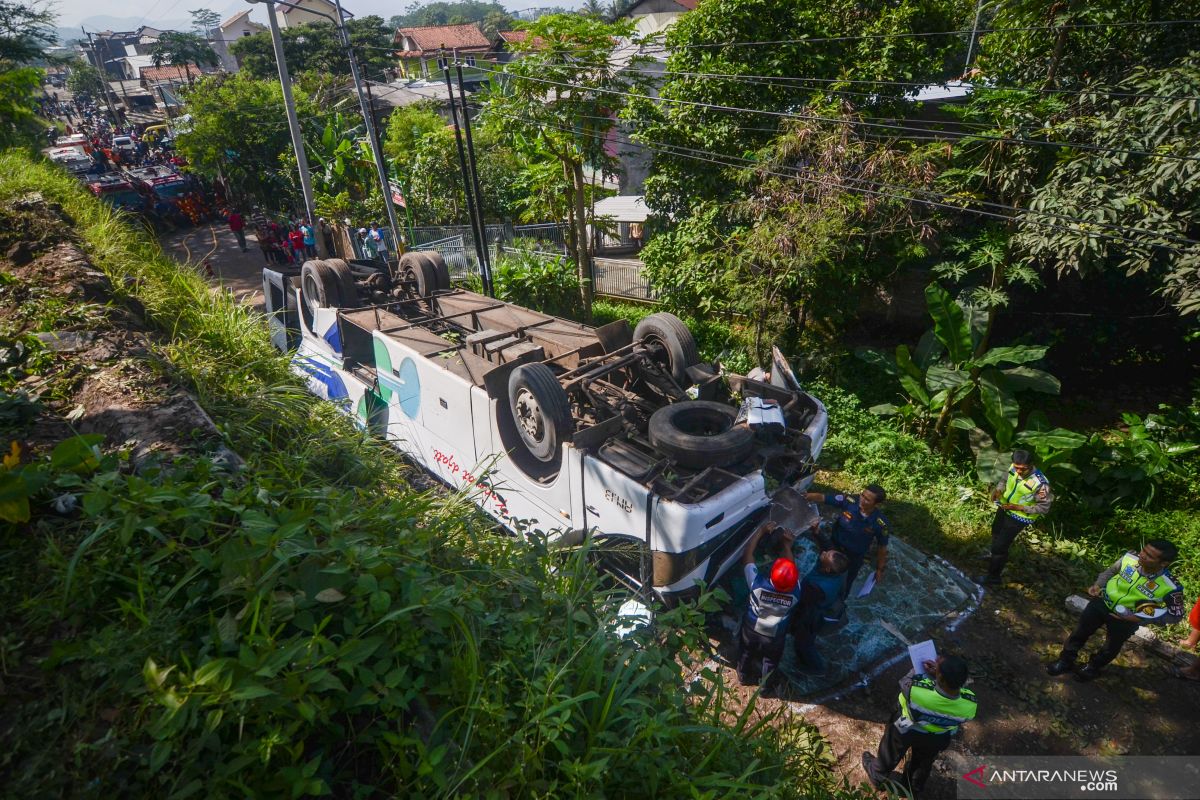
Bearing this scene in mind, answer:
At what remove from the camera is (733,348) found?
9.76 meters

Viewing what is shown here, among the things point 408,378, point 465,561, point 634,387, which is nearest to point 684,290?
point 634,387

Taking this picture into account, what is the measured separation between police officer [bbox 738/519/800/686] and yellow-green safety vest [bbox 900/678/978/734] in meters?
0.89

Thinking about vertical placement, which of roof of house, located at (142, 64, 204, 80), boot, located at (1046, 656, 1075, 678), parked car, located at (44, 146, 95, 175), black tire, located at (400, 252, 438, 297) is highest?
roof of house, located at (142, 64, 204, 80)

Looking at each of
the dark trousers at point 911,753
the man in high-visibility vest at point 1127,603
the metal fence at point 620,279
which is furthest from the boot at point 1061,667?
the metal fence at point 620,279

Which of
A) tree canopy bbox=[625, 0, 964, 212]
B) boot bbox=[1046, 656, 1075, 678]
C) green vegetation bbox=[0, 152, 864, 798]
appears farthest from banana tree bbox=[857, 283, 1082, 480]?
green vegetation bbox=[0, 152, 864, 798]

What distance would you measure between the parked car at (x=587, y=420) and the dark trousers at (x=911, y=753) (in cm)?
149

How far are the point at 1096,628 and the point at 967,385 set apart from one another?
9.96 feet

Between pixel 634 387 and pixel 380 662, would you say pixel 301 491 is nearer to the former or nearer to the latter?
pixel 380 662

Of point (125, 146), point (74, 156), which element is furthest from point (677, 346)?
point (125, 146)

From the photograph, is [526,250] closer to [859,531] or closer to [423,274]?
[423,274]

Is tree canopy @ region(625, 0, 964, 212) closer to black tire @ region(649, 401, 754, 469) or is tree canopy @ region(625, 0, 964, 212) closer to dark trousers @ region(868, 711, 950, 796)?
black tire @ region(649, 401, 754, 469)

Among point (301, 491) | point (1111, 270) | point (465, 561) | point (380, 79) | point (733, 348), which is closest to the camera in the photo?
point (301, 491)

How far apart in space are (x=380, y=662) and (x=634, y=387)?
182 inches

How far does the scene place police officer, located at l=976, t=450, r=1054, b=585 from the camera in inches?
206
